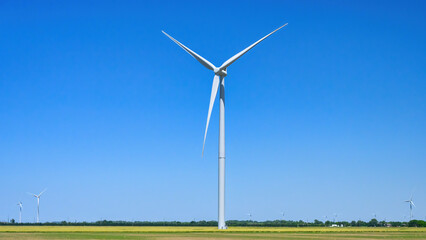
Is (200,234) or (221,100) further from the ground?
(221,100)

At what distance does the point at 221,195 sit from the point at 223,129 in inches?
417

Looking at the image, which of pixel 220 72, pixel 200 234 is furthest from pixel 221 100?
pixel 200 234

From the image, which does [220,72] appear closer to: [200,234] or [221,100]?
[221,100]

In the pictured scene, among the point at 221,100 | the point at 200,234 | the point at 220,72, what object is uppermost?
the point at 220,72

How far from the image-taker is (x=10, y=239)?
57938 mm

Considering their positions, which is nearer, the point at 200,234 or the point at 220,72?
the point at 200,234

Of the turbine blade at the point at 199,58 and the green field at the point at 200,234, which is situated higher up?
the turbine blade at the point at 199,58

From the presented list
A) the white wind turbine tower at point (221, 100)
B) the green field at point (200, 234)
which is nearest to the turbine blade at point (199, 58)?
the white wind turbine tower at point (221, 100)

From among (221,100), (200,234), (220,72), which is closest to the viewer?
(200,234)

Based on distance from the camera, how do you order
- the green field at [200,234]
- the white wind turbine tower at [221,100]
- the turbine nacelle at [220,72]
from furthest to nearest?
the turbine nacelle at [220,72], the white wind turbine tower at [221,100], the green field at [200,234]

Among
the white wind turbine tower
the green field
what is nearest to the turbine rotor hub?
the white wind turbine tower

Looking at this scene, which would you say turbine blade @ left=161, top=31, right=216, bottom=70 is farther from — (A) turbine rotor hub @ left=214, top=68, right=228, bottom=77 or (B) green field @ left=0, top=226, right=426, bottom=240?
(B) green field @ left=0, top=226, right=426, bottom=240

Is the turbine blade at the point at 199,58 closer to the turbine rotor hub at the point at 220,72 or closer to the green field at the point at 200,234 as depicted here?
the turbine rotor hub at the point at 220,72

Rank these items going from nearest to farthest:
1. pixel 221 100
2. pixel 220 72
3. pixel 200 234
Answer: pixel 200 234, pixel 221 100, pixel 220 72
